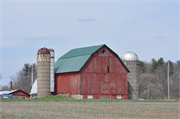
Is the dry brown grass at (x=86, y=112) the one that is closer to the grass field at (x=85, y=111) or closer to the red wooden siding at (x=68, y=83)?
the grass field at (x=85, y=111)

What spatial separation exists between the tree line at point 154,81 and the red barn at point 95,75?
89.2 feet

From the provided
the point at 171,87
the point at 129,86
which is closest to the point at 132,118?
the point at 129,86

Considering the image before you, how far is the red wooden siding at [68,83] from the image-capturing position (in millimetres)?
52438

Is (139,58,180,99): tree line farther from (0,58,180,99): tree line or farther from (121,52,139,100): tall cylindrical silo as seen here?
(121,52,139,100): tall cylindrical silo

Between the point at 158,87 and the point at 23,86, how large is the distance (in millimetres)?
39049

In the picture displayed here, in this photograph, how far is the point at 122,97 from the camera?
5503 cm

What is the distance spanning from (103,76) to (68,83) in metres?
5.79

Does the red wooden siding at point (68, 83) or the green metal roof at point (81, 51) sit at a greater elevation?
the green metal roof at point (81, 51)

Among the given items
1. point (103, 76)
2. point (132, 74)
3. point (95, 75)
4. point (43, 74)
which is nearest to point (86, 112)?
point (95, 75)

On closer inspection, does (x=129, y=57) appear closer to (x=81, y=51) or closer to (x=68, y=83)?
(x=81, y=51)

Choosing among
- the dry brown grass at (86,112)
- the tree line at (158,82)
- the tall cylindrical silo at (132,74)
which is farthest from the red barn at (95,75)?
the tree line at (158,82)

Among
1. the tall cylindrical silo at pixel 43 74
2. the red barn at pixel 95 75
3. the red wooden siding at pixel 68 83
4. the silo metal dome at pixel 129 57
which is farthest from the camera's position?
the silo metal dome at pixel 129 57

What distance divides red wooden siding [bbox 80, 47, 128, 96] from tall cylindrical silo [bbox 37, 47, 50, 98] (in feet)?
20.8

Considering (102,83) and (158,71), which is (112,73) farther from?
(158,71)
